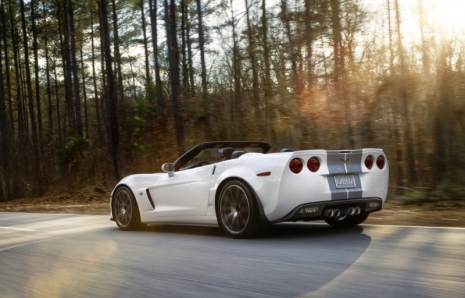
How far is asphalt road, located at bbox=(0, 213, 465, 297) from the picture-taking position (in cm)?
399

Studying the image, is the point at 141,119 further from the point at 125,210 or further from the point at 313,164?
the point at 313,164

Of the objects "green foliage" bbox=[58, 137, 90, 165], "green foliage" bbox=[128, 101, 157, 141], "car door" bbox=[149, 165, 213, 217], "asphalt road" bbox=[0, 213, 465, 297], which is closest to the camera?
"asphalt road" bbox=[0, 213, 465, 297]

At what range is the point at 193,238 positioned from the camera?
6.86 m

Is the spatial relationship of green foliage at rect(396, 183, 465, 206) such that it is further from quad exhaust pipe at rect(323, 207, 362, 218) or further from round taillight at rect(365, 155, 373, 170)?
quad exhaust pipe at rect(323, 207, 362, 218)

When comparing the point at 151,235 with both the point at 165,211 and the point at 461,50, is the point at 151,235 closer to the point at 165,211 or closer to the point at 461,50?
the point at 165,211

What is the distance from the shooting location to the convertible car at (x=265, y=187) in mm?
5922

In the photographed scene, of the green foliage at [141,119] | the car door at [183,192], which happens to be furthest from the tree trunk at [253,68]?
the car door at [183,192]

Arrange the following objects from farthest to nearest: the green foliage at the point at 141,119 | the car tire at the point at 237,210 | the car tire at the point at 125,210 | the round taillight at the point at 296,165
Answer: the green foliage at the point at 141,119 → the car tire at the point at 125,210 → the car tire at the point at 237,210 → the round taillight at the point at 296,165

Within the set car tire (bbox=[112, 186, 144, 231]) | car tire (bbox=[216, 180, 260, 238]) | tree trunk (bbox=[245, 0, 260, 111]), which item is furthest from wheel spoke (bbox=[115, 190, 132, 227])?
tree trunk (bbox=[245, 0, 260, 111])

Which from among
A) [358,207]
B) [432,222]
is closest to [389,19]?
[432,222]

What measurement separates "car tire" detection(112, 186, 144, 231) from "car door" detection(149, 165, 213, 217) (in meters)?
0.48

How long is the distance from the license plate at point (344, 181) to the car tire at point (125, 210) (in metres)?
3.18

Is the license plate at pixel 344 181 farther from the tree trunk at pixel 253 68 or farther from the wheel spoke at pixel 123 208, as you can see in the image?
the tree trunk at pixel 253 68

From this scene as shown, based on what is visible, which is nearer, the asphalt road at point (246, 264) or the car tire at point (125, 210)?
the asphalt road at point (246, 264)
